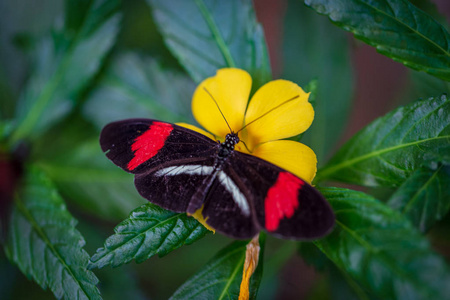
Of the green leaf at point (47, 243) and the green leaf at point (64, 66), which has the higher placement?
the green leaf at point (64, 66)

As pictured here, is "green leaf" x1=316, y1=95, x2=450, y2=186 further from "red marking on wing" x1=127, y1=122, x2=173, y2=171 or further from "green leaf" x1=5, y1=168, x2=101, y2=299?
"green leaf" x1=5, y1=168, x2=101, y2=299

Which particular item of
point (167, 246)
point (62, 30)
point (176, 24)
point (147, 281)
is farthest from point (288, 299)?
point (62, 30)

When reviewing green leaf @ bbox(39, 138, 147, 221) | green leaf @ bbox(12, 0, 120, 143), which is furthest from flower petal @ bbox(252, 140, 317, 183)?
green leaf @ bbox(12, 0, 120, 143)

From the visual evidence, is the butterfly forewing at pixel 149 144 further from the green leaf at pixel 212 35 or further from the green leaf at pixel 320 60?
the green leaf at pixel 320 60

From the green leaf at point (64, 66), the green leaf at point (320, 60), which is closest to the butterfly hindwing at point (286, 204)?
the green leaf at point (320, 60)

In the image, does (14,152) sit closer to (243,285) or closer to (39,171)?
(39,171)
